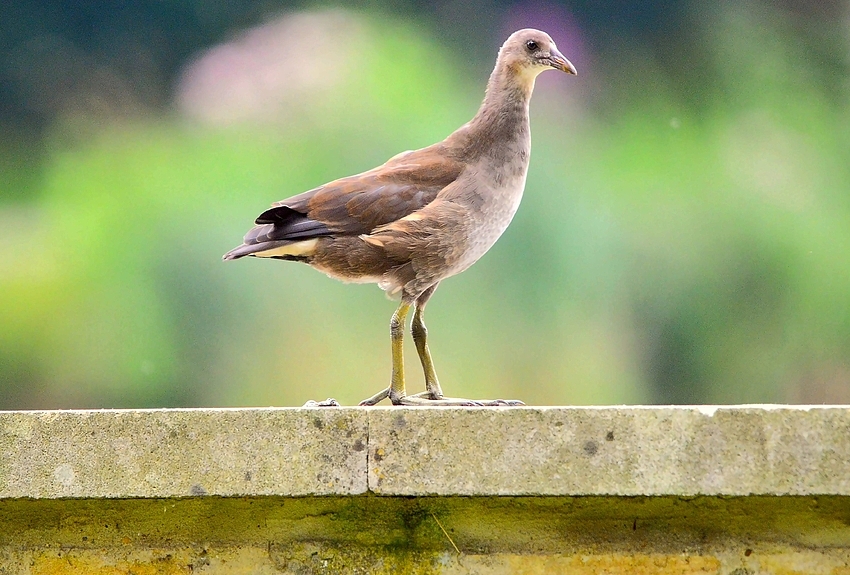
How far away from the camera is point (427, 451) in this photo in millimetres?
2529

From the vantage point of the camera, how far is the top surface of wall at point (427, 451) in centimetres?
247

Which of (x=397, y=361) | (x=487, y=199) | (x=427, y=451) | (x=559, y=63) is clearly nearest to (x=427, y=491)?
(x=427, y=451)

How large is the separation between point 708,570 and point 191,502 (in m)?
1.19

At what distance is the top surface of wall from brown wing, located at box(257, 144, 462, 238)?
1.09 meters

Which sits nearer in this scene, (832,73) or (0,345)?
(0,345)

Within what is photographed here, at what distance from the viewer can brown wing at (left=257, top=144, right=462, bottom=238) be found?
3.54 meters

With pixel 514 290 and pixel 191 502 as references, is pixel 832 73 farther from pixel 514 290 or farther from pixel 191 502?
pixel 191 502

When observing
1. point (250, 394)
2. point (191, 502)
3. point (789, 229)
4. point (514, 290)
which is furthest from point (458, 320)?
point (191, 502)

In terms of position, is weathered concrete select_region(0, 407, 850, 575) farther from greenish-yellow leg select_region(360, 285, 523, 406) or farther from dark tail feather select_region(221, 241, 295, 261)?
dark tail feather select_region(221, 241, 295, 261)

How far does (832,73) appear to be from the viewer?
10.2 m

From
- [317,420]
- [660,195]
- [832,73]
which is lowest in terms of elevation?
[317,420]

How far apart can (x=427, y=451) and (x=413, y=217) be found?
44.5 inches

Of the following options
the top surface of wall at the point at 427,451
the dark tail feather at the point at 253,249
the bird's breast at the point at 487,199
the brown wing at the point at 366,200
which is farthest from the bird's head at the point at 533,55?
the top surface of wall at the point at 427,451

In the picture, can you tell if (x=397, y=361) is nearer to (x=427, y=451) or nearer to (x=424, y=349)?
(x=424, y=349)
